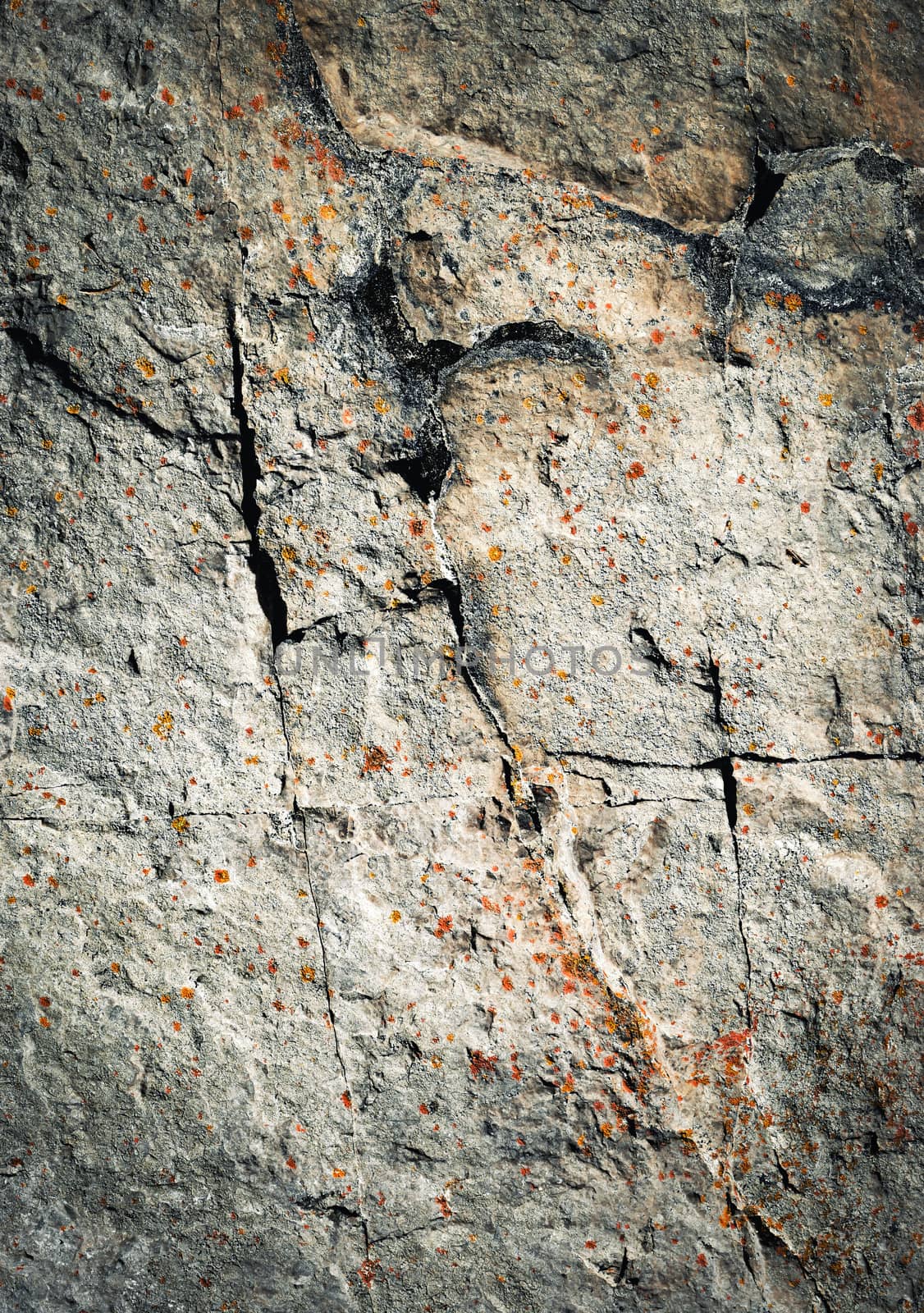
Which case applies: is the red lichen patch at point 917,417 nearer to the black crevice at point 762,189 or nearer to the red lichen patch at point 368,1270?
the black crevice at point 762,189

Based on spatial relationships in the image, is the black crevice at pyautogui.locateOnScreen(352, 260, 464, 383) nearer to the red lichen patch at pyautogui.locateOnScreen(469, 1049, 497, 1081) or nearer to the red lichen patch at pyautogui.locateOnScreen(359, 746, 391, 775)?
the red lichen patch at pyautogui.locateOnScreen(359, 746, 391, 775)

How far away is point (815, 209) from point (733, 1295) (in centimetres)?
264

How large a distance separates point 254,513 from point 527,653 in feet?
2.43

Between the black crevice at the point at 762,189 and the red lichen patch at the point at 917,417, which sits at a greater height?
the black crevice at the point at 762,189

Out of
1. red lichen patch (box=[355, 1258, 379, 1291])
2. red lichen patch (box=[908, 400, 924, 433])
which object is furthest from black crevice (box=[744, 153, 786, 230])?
red lichen patch (box=[355, 1258, 379, 1291])

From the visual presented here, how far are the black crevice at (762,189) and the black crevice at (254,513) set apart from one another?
1.26 m

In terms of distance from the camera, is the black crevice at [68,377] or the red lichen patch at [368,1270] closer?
the black crevice at [68,377]

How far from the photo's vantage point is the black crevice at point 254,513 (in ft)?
6.89

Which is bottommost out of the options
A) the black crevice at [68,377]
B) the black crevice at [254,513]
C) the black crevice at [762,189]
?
the black crevice at [254,513]

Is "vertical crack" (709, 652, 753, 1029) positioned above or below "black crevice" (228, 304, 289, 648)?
below

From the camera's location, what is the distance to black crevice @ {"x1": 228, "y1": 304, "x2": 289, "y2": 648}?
2100mm

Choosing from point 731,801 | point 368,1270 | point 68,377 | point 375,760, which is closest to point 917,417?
point 731,801

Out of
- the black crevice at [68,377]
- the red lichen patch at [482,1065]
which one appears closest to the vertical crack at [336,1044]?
the red lichen patch at [482,1065]

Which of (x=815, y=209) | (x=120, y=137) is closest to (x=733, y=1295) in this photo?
(x=815, y=209)
